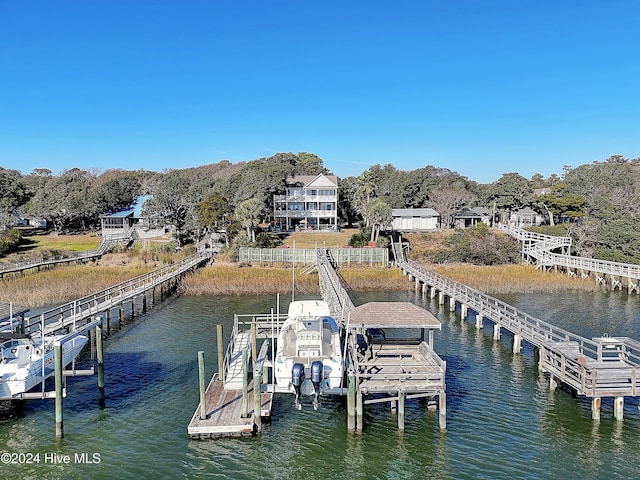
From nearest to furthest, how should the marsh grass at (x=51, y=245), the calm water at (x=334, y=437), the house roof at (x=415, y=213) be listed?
the calm water at (x=334, y=437)
the marsh grass at (x=51, y=245)
the house roof at (x=415, y=213)

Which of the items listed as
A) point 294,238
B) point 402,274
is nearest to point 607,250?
point 402,274

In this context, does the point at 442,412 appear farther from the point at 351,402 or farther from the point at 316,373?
the point at 316,373

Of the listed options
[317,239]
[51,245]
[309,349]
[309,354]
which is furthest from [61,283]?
[309,354]

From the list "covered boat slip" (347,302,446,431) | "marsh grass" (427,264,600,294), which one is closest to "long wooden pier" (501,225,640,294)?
"marsh grass" (427,264,600,294)

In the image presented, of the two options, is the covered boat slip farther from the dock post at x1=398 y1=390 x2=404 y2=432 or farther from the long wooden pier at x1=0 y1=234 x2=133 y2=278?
the long wooden pier at x1=0 y1=234 x2=133 y2=278

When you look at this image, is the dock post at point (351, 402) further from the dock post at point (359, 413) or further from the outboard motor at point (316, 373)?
the outboard motor at point (316, 373)

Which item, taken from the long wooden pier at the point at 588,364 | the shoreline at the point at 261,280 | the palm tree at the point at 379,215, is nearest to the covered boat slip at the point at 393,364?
the long wooden pier at the point at 588,364
